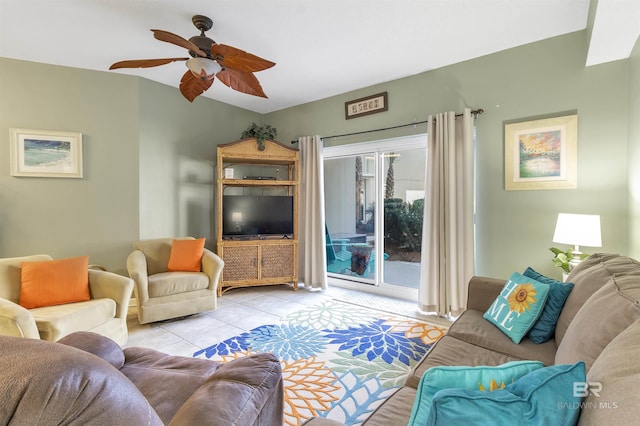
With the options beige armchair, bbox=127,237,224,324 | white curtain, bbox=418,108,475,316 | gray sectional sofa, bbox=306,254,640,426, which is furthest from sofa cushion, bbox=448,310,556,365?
beige armchair, bbox=127,237,224,324

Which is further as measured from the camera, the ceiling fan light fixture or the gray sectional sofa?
the ceiling fan light fixture

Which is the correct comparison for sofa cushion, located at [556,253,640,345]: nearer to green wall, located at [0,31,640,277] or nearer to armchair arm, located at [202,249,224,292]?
green wall, located at [0,31,640,277]

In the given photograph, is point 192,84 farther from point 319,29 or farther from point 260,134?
point 260,134

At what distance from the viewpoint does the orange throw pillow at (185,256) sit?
11.4 ft

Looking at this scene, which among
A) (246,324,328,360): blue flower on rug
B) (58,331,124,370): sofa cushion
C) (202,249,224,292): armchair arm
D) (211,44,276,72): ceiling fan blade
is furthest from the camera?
(202,249,224,292): armchair arm

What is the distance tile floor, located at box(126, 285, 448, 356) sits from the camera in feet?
9.01

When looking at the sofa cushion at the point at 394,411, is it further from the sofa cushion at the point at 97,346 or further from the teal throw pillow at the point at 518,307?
the sofa cushion at the point at 97,346

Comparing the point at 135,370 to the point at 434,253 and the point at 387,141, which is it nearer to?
the point at 434,253

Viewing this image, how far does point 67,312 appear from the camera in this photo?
2215 millimetres

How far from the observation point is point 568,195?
9.00 ft

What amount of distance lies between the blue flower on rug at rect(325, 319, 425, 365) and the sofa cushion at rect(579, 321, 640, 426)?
177 cm

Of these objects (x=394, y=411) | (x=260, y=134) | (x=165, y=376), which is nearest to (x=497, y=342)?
(x=394, y=411)

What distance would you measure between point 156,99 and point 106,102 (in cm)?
54

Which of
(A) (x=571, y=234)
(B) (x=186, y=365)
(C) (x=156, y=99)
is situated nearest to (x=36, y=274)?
(B) (x=186, y=365)
